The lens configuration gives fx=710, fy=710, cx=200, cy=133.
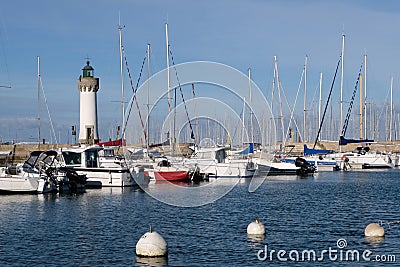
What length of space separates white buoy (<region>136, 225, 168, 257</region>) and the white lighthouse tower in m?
58.5

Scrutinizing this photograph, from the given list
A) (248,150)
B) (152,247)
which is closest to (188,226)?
(152,247)

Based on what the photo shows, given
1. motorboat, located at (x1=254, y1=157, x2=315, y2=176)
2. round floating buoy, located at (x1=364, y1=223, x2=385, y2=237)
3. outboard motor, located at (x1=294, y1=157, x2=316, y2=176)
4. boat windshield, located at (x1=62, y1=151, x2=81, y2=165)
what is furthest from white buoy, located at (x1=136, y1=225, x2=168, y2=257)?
outboard motor, located at (x1=294, y1=157, x2=316, y2=176)

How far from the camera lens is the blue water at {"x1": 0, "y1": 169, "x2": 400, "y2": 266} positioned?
2658cm

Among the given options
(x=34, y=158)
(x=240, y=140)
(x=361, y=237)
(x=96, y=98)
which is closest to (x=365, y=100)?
(x=240, y=140)

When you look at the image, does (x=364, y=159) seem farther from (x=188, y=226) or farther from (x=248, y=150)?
(x=188, y=226)

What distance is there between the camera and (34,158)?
186 ft

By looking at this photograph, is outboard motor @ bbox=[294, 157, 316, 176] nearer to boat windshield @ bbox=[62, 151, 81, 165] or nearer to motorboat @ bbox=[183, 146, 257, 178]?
motorboat @ bbox=[183, 146, 257, 178]

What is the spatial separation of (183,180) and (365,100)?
49.0 meters

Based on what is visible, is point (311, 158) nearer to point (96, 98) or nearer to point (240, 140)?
point (240, 140)

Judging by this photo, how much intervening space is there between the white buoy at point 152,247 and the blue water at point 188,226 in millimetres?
338

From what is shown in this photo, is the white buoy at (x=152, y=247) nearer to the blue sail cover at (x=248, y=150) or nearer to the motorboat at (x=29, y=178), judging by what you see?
the motorboat at (x=29, y=178)

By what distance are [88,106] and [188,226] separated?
54.0 metres

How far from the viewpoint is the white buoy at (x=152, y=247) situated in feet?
85.1

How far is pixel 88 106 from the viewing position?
8669cm
